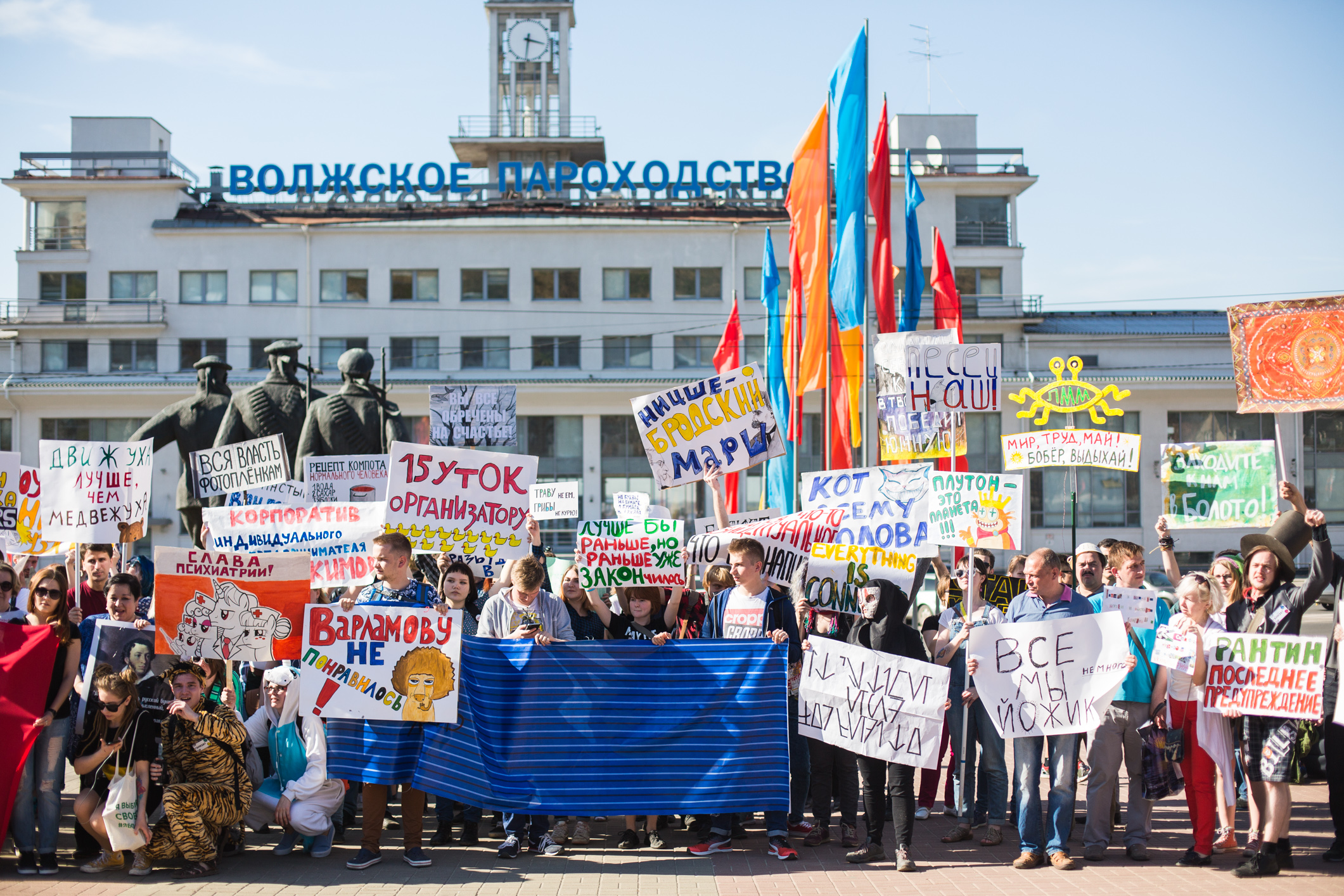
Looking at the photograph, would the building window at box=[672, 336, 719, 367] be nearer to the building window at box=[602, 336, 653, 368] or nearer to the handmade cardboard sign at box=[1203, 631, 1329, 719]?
the building window at box=[602, 336, 653, 368]

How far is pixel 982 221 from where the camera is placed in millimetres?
52812

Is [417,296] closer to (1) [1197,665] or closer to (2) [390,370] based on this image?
(2) [390,370]

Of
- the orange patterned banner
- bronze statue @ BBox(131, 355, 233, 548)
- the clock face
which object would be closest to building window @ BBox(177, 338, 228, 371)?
the clock face

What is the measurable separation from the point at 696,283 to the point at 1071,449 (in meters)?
38.8

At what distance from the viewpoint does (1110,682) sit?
7418mm

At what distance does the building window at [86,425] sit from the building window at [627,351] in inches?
742

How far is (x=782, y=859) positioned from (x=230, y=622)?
12.9 feet

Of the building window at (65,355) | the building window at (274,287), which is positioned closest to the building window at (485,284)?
the building window at (274,287)

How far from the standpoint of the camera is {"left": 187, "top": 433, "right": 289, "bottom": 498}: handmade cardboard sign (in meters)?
11.9

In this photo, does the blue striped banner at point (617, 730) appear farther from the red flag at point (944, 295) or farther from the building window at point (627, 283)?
the building window at point (627, 283)

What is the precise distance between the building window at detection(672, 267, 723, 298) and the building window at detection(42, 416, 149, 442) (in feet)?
73.4

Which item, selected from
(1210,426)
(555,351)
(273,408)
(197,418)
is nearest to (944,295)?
(273,408)

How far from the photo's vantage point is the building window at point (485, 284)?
5131cm

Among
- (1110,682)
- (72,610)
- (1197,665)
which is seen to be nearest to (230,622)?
(72,610)
